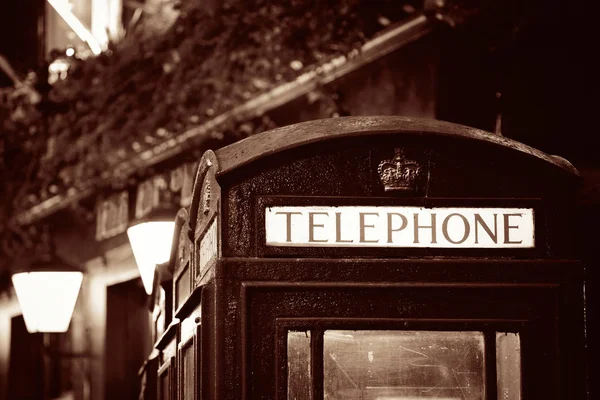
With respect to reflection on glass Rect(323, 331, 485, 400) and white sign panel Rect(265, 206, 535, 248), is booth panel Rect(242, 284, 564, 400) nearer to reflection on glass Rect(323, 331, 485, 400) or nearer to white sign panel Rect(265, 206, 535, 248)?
reflection on glass Rect(323, 331, 485, 400)

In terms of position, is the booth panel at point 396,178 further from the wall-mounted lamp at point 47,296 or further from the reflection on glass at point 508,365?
the wall-mounted lamp at point 47,296

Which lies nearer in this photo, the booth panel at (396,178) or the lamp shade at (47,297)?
the booth panel at (396,178)

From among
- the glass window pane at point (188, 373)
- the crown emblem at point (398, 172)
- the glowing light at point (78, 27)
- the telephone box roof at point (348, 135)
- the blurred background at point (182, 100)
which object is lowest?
the glass window pane at point (188, 373)

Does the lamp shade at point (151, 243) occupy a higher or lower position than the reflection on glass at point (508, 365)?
higher

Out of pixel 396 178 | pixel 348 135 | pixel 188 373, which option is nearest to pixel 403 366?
pixel 396 178

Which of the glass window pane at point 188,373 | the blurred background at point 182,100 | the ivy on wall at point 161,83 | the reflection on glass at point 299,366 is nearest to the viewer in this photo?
the reflection on glass at point 299,366

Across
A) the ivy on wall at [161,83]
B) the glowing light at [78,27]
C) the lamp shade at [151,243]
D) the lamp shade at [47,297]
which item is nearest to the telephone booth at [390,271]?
the lamp shade at [151,243]

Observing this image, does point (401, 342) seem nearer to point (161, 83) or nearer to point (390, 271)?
point (390, 271)

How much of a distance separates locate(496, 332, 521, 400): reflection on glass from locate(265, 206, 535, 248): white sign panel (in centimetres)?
30

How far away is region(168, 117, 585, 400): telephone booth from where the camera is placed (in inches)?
129

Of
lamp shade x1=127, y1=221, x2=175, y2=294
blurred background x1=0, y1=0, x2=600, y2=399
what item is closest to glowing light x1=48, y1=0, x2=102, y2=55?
blurred background x1=0, y1=0, x2=600, y2=399

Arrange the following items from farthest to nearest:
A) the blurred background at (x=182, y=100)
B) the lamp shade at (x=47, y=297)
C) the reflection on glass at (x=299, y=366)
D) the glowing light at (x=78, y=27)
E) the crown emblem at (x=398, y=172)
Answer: the glowing light at (x=78, y=27)
the lamp shade at (x=47, y=297)
the blurred background at (x=182, y=100)
the crown emblem at (x=398, y=172)
the reflection on glass at (x=299, y=366)

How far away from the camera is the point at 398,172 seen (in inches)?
134

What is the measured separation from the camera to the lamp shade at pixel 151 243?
620 cm
